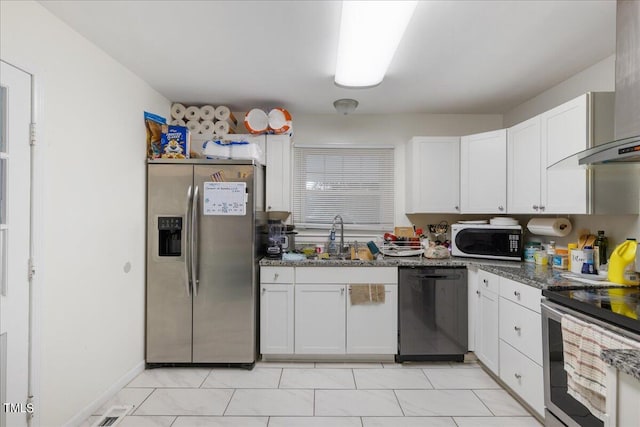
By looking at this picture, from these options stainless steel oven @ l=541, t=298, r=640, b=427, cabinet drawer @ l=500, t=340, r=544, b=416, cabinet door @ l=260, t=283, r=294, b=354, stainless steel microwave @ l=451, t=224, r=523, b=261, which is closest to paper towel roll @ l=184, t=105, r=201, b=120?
cabinet door @ l=260, t=283, r=294, b=354

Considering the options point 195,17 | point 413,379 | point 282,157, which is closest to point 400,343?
point 413,379

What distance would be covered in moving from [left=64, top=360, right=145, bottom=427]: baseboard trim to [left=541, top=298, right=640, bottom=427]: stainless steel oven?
287cm

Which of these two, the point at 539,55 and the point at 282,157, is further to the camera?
the point at 282,157

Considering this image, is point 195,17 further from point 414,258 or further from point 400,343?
point 400,343

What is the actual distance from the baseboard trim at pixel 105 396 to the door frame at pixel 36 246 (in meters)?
0.30

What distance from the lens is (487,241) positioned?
10.0ft

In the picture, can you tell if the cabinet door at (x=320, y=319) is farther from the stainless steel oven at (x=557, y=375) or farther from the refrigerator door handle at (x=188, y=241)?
the stainless steel oven at (x=557, y=375)

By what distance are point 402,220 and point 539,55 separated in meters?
1.94

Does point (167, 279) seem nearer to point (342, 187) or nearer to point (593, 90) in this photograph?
point (342, 187)

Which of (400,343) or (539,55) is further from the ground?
(539,55)

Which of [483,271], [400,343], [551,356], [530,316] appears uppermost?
[483,271]

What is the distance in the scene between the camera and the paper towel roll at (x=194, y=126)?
3.33 m

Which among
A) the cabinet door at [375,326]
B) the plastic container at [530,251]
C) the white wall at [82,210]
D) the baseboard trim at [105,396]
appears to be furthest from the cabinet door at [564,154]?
the baseboard trim at [105,396]

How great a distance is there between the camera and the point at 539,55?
7.74 feet
